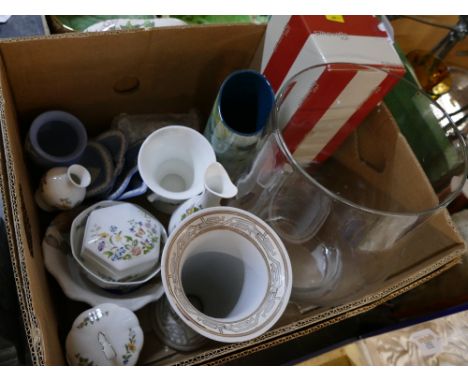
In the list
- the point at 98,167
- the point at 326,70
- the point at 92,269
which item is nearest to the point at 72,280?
the point at 92,269

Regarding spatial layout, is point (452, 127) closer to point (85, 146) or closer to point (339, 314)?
point (339, 314)

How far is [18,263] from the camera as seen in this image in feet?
1.53

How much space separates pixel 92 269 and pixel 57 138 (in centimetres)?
21

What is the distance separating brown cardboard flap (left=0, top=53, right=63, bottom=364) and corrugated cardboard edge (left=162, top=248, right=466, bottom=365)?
16 centimetres

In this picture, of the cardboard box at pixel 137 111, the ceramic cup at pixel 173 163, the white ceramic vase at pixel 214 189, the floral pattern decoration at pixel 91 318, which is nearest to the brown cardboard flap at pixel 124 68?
the cardboard box at pixel 137 111

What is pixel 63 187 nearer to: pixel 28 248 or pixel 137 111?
pixel 28 248

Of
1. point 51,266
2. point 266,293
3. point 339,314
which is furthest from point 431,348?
point 51,266

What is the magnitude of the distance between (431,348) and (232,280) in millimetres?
264

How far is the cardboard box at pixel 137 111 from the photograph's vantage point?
52cm

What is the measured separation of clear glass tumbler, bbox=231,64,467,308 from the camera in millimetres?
612

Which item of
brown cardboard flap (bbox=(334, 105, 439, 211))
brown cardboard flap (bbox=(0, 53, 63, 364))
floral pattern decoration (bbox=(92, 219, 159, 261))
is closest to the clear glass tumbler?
brown cardboard flap (bbox=(334, 105, 439, 211))

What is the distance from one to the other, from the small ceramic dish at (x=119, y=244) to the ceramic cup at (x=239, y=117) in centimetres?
15

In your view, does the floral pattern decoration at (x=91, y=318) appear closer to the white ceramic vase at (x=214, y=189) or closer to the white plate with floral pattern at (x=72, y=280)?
the white plate with floral pattern at (x=72, y=280)

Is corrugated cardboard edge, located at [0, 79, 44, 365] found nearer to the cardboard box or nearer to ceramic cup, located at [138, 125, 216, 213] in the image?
the cardboard box
